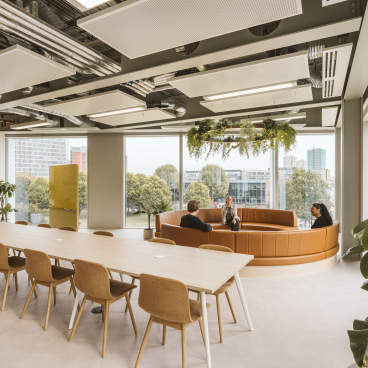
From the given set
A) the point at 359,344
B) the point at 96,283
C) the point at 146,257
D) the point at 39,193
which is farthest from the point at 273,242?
the point at 39,193

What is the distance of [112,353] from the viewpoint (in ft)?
8.63

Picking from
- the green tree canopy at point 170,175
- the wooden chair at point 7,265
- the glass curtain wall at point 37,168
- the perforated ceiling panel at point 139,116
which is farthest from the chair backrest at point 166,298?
the glass curtain wall at point 37,168

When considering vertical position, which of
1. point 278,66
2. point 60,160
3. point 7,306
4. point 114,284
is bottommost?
point 7,306

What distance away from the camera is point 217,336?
9.56 ft

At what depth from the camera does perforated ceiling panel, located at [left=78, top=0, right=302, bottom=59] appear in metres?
2.50

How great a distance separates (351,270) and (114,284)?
13.9ft

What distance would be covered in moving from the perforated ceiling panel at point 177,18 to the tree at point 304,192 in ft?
22.4

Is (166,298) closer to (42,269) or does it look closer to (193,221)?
(42,269)

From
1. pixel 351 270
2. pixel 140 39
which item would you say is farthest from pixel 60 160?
pixel 351 270

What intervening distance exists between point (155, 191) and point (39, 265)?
633 centimetres

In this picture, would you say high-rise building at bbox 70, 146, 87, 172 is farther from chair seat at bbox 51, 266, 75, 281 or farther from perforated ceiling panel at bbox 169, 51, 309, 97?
chair seat at bbox 51, 266, 75, 281

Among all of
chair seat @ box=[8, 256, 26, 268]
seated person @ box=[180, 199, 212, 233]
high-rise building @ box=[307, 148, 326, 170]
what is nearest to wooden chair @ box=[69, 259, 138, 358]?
chair seat @ box=[8, 256, 26, 268]

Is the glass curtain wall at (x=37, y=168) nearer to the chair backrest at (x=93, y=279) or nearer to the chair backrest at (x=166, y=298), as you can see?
the chair backrest at (x=93, y=279)

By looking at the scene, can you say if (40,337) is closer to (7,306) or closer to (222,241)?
(7,306)
